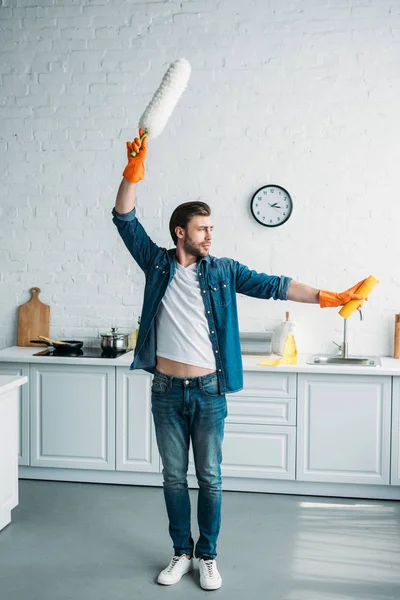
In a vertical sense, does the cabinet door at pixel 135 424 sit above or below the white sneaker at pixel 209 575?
above

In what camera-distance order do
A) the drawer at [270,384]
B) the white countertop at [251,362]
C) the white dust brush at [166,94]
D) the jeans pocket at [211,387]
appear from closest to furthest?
the white dust brush at [166,94], the jeans pocket at [211,387], the white countertop at [251,362], the drawer at [270,384]

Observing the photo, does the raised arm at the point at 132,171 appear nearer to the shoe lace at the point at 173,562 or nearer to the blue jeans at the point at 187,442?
the blue jeans at the point at 187,442

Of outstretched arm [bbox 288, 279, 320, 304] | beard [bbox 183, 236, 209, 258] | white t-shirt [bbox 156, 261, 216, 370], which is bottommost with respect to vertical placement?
white t-shirt [bbox 156, 261, 216, 370]

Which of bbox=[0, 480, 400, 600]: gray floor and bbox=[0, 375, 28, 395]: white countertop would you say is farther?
bbox=[0, 375, 28, 395]: white countertop

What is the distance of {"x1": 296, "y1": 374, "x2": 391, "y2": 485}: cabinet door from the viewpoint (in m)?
3.82

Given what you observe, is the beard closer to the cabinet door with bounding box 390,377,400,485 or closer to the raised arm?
the raised arm

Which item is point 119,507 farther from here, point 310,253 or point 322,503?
point 310,253

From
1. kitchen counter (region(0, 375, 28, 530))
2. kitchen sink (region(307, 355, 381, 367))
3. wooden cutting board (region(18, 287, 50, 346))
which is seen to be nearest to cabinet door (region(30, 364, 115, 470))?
wooden cutting board (region(18, 287, 50, 346))

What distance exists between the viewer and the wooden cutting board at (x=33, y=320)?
4.60m

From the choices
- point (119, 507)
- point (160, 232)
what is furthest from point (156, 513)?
point (160, 232)

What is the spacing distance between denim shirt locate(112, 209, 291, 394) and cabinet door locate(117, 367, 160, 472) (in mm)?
1215

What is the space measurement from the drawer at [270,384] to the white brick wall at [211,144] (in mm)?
547

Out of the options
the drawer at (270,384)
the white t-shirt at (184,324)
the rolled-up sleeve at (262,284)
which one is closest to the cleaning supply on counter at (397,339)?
the drawer at (270,384)

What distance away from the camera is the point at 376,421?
3.83 m
